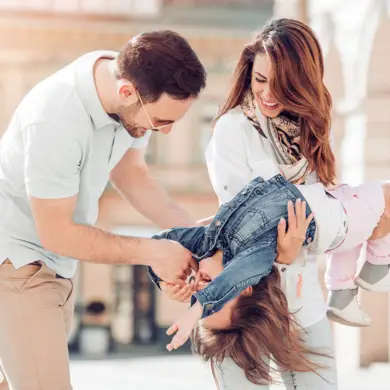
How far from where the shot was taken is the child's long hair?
3.43 m

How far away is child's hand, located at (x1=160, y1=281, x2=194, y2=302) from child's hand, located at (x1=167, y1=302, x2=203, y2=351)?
0.82ft

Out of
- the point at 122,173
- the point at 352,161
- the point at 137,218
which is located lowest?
the point at 137,218

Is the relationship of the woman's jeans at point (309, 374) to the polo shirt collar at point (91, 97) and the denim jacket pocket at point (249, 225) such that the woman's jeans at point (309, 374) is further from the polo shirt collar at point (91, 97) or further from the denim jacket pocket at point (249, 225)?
the polo shirt collar at point (91, 97)

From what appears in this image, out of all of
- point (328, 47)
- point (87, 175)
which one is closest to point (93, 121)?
point (87, 175)

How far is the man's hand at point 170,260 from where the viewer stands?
3475 mm

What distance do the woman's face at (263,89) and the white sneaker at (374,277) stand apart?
744mm

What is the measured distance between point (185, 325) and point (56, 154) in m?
0.68

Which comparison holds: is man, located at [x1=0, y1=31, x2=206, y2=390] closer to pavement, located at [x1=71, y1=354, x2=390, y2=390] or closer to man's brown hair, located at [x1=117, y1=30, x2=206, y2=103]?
man's brown hair, located at [x1=117, y1=30, x2=206, y2=103]

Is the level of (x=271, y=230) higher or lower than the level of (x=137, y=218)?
higher

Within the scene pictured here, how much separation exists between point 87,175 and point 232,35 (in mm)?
20590

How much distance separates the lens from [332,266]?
3932 millimetres

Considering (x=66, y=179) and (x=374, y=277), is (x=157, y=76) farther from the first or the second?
(x=374, y=277)

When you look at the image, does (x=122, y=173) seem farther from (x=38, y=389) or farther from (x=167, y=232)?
(x=38, y=389)

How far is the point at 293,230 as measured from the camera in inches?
133
